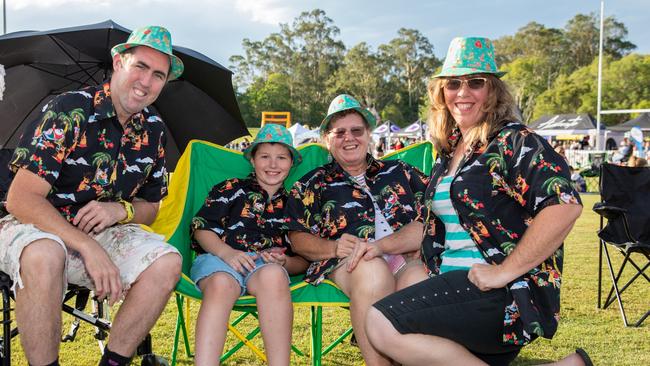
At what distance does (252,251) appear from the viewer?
297 centimetres

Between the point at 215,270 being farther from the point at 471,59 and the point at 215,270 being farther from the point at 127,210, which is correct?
the point at 471,59

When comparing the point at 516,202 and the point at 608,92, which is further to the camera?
the point at 608,92

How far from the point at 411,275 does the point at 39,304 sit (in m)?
1.47

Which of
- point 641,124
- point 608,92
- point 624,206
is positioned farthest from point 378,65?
point 624,206

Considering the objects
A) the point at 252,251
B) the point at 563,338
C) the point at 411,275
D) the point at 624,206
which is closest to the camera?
the point at 411,275

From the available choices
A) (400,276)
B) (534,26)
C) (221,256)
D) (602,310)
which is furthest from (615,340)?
(534,26)

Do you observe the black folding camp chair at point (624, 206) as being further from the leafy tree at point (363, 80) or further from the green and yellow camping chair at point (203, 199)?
the leafy tree at point (363, 80)

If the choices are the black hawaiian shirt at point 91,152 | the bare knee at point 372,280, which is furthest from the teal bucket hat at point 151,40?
the bare knee at point 372,280

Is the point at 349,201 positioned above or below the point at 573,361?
above

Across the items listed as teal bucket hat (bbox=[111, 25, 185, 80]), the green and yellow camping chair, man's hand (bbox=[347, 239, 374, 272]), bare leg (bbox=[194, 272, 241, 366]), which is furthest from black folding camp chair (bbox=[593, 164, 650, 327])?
teal bucket hat (bbox=[111, 25, 185, 80])

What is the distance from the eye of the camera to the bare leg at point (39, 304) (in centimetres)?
199

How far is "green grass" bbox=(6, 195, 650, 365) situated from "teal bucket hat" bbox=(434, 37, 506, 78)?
5.96 ft

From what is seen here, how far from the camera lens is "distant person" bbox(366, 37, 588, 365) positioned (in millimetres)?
1868

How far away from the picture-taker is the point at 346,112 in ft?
9.58
